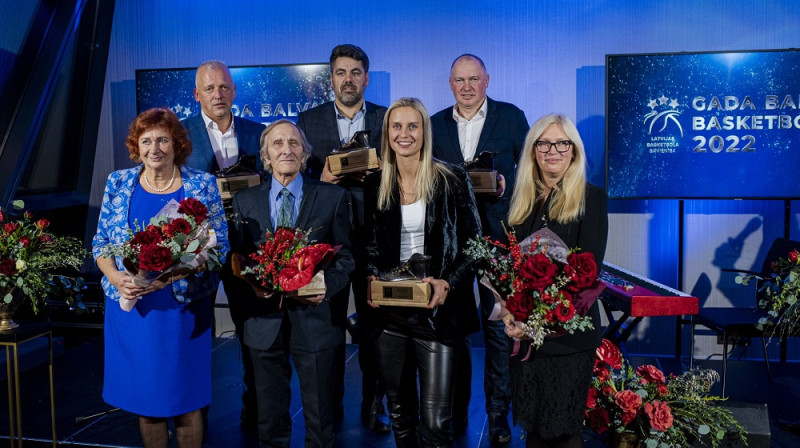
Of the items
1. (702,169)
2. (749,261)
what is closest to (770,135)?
(702,169)

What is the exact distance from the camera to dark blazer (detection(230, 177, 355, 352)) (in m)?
2.80

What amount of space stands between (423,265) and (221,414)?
1992 mm

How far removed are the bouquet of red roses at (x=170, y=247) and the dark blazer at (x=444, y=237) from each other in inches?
26.2

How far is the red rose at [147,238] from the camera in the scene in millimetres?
2494

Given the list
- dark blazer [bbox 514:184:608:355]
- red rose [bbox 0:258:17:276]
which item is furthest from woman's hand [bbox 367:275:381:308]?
A: red rose [bbox 0:258:17:276]

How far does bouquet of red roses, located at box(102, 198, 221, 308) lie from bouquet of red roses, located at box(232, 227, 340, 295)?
0.51 ft

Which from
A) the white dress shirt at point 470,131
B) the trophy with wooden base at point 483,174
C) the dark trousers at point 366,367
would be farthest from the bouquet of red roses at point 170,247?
the white dress shirt at point 470,131

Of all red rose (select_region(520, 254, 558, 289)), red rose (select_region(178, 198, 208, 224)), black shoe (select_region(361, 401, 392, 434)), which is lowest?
black shoe (select_region(361, 401, 392, 434))

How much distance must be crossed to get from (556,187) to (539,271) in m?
0.42

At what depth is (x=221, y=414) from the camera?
13.0 ft

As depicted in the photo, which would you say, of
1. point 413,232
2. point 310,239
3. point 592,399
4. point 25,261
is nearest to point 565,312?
point 413,232

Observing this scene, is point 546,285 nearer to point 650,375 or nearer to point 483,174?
point 483,174

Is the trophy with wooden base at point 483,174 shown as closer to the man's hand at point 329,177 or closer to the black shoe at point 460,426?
the man's hand at point 329,177

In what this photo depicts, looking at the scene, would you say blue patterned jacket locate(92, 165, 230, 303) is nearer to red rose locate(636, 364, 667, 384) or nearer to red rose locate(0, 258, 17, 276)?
red rose locate(0, 258, 17, 276)
